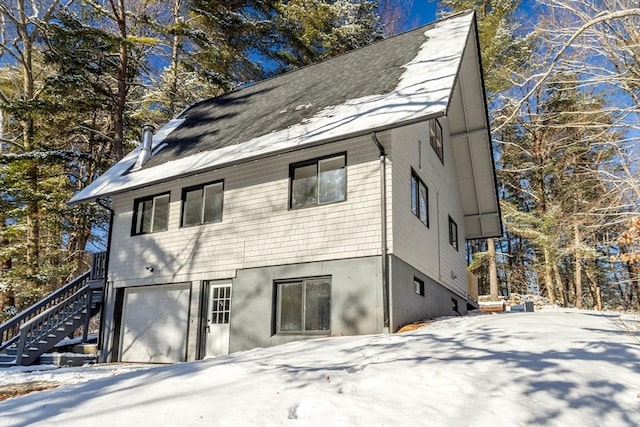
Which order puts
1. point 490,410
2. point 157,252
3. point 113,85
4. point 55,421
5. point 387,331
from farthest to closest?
point 113,85, point 157,252, point 387,331, point 490,410, point 55,421

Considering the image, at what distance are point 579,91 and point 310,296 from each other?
1747 centimetres

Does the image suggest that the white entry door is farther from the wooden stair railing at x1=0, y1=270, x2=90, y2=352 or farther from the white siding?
the wooden stair railing at x1=0, y1=270, x2=90, y2=352

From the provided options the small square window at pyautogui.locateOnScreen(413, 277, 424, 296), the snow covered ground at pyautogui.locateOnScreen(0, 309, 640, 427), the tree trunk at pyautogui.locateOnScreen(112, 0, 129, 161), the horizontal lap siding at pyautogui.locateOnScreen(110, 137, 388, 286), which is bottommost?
the snow covered ground at pyautogui.locateOnScreen(0, 309, 640, 427)

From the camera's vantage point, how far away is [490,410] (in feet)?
12.0

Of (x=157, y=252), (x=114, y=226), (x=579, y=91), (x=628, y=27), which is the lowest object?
(x=157, y=252)

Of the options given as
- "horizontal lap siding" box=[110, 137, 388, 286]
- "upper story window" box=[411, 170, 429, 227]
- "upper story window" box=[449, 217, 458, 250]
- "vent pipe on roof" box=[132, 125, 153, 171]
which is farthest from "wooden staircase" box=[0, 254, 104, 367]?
"upper story window" box=[449, 217, 458, 250]

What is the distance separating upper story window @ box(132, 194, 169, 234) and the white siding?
6265mm

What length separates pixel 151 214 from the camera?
40.3 ft

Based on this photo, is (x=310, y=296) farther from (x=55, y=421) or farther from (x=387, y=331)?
(x=55, y=421)

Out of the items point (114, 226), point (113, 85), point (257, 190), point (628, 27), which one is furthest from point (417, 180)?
point (113, 85)

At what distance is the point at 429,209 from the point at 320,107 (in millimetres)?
3799

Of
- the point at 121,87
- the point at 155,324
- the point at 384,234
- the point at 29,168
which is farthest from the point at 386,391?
the point at 121,87

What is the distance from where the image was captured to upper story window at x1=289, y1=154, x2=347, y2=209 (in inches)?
368

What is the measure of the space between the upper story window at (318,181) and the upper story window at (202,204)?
2.21 m
